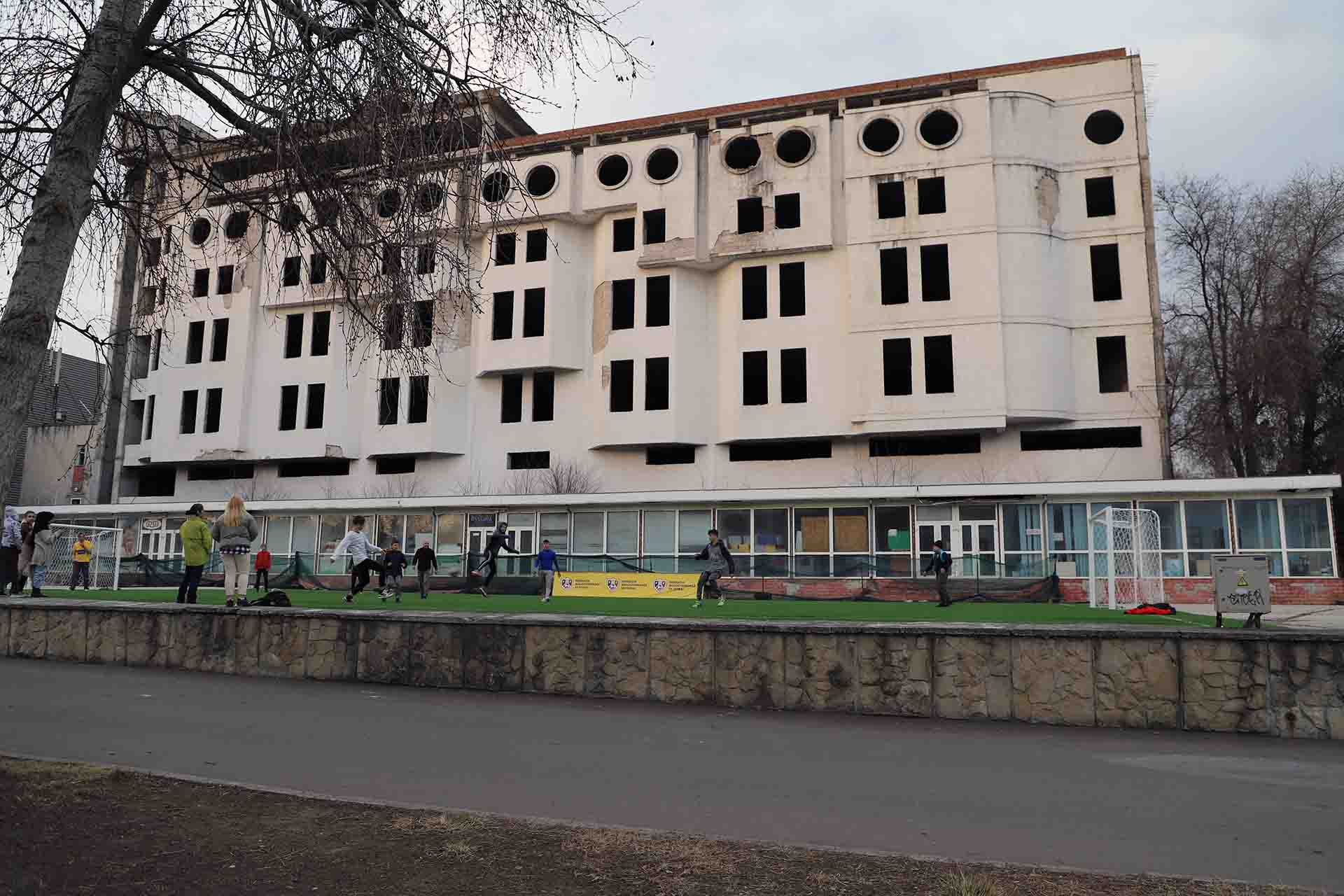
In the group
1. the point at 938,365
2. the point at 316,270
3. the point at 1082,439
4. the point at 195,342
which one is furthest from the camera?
the point at 195,342

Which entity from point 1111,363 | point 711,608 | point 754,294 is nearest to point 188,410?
point 754,294

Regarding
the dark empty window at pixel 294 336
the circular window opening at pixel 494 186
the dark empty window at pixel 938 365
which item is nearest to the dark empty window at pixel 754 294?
the dark empty window at pixel 938 365

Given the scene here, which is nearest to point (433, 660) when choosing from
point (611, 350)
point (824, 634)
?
point (824, 634)

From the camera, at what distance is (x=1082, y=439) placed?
3884 centimetres

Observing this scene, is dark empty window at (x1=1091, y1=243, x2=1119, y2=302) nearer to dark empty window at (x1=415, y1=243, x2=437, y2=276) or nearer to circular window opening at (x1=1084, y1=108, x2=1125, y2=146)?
circular window opening at (x1=1084, y1=108, x2=1125, y2=146)

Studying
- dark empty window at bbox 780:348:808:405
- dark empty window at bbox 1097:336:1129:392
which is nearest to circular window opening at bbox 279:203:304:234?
dark empty window at bbox 780:348:808:405

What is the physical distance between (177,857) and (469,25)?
5.42 meters

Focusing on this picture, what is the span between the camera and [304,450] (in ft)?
156

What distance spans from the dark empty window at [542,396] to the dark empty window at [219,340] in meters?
17.1

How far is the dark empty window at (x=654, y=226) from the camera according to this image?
142ft

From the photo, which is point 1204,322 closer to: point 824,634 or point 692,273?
point 692,273

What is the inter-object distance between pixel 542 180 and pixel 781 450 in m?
16.5

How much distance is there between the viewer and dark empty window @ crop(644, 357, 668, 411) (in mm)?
42188

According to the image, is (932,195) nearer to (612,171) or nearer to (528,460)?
(612,171)
